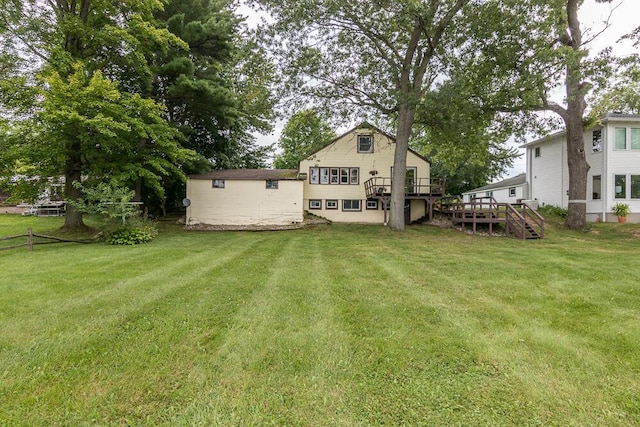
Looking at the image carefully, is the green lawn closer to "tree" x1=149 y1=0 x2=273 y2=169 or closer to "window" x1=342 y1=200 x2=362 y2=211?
"tree" x1=149 y1=0 x2=273 y2=169

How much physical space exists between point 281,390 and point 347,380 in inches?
24.2

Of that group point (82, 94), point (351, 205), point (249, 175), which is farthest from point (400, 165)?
point (82, 94)

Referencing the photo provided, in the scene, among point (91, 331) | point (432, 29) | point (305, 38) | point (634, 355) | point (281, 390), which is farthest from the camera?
point (305, 38)

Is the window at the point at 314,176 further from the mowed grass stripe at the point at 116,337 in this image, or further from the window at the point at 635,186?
the window at the point at 635,186

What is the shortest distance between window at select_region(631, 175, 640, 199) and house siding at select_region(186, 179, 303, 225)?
1867cm

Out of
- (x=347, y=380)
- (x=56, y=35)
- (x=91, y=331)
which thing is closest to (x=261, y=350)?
(x=347, y=380)

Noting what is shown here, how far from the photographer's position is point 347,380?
287 cm

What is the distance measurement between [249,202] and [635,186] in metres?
22.1

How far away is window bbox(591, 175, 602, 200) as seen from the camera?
1759cm

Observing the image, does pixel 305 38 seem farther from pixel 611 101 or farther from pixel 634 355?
pixel 611 101

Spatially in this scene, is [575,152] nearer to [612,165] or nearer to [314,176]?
[612,165]

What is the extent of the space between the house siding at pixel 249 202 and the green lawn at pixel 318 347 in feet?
41.2

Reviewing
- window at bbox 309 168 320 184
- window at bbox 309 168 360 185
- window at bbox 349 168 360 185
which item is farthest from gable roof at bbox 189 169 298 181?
window at bbox 349 168 360 185

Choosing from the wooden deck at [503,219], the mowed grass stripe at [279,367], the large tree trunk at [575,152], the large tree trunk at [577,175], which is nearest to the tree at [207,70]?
the wooden deck at [503,219]
